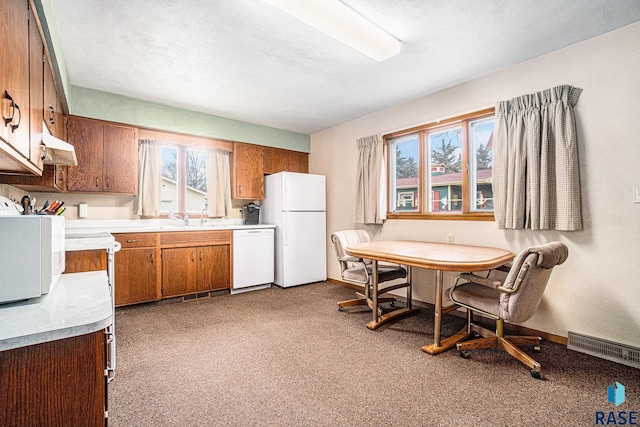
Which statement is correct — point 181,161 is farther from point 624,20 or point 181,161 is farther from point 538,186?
point 624,20

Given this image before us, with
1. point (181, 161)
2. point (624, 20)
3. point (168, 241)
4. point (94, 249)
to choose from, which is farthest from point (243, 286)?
point (624, 20)

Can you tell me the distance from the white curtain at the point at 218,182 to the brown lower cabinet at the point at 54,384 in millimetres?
3783

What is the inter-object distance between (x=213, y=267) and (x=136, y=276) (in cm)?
91

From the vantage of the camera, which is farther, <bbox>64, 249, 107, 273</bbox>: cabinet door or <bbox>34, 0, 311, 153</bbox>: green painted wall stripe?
<bbox>34, 0, 311, 153</bbox>: green painted wall stripe

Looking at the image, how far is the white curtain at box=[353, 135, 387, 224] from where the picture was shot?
13.6ft

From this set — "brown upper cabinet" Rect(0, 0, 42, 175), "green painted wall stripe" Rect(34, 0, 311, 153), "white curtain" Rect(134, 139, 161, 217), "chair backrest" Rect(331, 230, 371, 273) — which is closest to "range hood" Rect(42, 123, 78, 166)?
"brown upper cabinet" Rect(0, 0, 42, 175)

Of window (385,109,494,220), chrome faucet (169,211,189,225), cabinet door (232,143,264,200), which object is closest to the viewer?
window (385,109,494,220)

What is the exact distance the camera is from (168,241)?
3881 millimetres

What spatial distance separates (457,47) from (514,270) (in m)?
1.91

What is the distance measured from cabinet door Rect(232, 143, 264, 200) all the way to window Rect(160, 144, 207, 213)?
0.46 meters

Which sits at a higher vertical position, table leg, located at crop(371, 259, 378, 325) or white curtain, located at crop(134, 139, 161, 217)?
white curtain, located at crop(134, 139, 161, 217)

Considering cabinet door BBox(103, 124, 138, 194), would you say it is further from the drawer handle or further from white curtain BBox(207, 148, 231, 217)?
the drawer handle

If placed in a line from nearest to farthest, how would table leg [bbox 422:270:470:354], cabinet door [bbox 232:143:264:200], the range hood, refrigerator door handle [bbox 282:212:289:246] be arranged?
the range hood
table leg [bbox 422:270:470:354]
refrigerator door handle [bbox 282:212:289:246]
cabinet door [bbox 232:143:264:200]

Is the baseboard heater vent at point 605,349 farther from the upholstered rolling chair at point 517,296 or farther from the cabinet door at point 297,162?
the cabinet door at point 297,162
